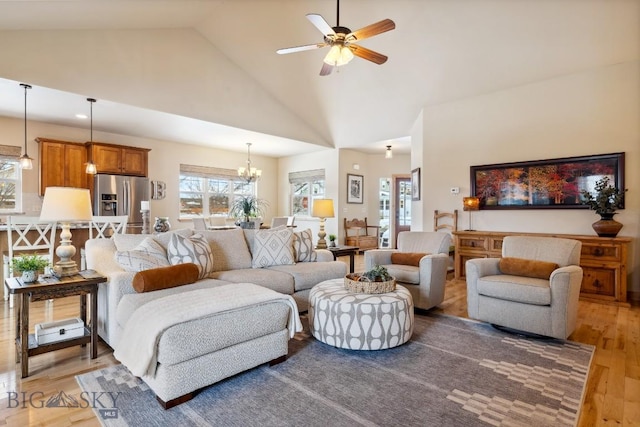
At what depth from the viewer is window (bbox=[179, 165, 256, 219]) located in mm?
7805

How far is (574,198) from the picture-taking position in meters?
4.49

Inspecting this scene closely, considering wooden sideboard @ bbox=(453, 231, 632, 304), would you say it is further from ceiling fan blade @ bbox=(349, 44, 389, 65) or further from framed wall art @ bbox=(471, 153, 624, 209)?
ceiling fan blade @ bbox=(349, 44, 389, 65)

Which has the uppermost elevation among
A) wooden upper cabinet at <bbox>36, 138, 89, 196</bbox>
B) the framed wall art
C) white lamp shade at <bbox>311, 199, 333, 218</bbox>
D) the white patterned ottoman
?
wooden upper cabinet at <bbox>36, 138, 89, 196</bbox>

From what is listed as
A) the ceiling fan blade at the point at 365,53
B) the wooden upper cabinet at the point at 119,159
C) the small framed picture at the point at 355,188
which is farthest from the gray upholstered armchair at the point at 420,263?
the wooden upper cabinet at the point at 119,159

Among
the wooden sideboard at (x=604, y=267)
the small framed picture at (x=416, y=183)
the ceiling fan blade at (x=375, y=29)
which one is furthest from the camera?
the small framed picture at (x=416, y=183)

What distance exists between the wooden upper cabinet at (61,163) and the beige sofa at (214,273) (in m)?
3.52

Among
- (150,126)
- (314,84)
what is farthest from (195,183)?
(314,84)

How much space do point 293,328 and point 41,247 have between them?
3.29m

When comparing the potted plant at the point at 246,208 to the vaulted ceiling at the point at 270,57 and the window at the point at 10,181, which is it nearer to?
the vaulted ceiling at the point at 270,57

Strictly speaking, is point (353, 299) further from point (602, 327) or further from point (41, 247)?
point (41, 247)

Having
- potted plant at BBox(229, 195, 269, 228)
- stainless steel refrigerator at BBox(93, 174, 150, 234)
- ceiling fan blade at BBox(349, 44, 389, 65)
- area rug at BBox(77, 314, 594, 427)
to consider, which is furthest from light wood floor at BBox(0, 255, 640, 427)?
potted plant at BBox(229, 195, 269, 228)

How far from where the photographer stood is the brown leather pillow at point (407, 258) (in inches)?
149

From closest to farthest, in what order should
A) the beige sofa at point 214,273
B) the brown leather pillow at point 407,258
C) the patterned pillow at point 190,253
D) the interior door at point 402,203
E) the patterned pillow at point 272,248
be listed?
the beige sofa at point 214,273 → the patterned pillow at point 190,253 → the patterned pillow at point 272,248 → the brown leather pillow at point 407,258 → the interior door at point 402,203

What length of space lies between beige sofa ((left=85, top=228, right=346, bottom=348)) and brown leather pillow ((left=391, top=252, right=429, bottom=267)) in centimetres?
63
